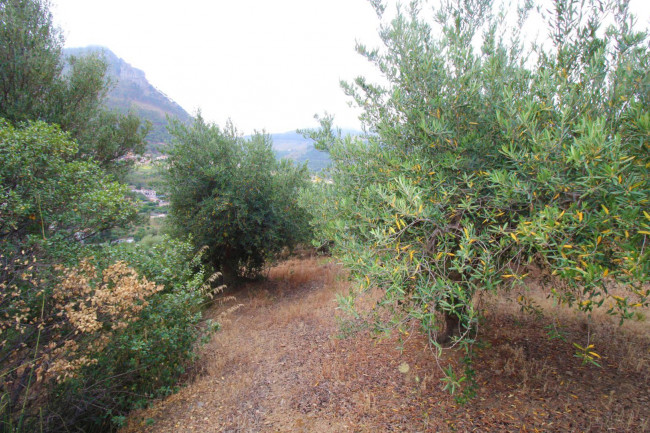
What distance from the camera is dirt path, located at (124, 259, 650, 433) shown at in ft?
11.1

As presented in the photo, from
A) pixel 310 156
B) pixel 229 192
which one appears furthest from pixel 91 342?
pixel 310 156

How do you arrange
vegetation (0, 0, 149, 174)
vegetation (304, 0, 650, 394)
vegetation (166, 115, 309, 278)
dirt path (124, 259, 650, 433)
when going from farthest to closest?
vegetation (166, 115, 309, 278), vegetation (0, 0, 149, 174), dirt path (124, 259, 650, 433), vegetation (304, 0, 650, 394)

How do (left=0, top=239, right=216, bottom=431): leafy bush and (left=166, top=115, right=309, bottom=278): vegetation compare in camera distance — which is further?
(left=166, top=115, right=309, bottom=278): vegetation

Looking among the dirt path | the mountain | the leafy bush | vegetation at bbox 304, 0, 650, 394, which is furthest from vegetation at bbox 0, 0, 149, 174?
vegetation at bbox 304, 0, 650, 394

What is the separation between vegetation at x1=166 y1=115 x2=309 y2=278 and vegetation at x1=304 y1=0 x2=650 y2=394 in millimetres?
6239

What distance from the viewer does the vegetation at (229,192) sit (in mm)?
9477

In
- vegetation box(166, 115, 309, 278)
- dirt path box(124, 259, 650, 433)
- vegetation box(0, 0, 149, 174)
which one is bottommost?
dirt path box(124, 259, 650, 433)

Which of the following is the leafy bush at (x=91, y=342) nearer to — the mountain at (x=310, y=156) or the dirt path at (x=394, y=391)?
the dirt path at (x=394, y=391)

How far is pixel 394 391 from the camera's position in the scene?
13.9 ft

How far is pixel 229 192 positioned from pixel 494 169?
25.7 feet

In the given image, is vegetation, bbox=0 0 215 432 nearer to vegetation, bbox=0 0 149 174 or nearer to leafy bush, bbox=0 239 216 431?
leafy bush, bbox=0 239 216 431

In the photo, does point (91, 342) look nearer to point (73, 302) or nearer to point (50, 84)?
point (73, 302)

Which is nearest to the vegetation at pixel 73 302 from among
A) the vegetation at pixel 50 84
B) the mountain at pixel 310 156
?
the mountain at pixel 310 156

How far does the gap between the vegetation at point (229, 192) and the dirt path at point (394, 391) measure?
427 centimetres
